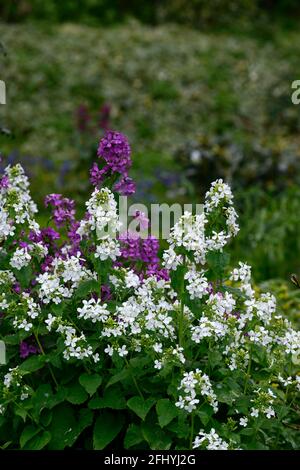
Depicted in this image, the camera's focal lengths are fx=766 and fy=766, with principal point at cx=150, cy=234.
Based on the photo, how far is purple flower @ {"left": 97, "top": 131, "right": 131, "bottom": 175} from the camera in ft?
9.01

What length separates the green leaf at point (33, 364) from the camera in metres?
2.52

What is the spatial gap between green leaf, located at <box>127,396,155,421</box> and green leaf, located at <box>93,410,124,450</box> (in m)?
0.17

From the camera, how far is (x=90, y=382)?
2.45 metres

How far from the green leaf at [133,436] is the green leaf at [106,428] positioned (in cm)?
5

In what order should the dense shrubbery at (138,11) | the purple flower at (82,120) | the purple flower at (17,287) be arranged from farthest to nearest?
the dense shrubbery at (138,11)
the purple flower at (82,120)
the purple flower at (17,287)

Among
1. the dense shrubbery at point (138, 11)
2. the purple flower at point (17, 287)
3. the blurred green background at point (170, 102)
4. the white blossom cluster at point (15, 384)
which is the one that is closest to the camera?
the white blossom cluster at point (15, 384)

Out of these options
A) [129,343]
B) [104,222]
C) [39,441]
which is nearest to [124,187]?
[104,222]

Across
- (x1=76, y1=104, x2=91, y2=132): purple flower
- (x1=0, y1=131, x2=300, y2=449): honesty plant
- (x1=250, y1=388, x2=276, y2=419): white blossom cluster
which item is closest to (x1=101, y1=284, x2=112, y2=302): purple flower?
(x1=0, y1=131, x2=300, y2=449): honesty plant

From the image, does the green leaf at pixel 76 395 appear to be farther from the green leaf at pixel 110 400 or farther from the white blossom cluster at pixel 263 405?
the white blossom cluster at pixel 263 405

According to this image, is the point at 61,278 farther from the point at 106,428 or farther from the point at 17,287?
the point at 106,428

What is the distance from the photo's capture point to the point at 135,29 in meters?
12.6

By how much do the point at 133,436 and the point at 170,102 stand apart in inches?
321

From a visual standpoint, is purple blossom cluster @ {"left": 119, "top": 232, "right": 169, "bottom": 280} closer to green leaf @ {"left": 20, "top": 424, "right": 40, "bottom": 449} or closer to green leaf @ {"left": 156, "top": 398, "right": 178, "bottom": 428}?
green leaf @ {"left": 156, "top": 398, "right": 178, "bottom": 428}

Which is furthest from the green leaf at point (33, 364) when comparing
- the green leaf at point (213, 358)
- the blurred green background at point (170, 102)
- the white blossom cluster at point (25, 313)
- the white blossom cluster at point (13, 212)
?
the blurred green background at point (170, 102)
